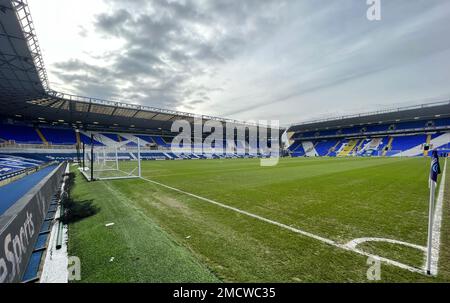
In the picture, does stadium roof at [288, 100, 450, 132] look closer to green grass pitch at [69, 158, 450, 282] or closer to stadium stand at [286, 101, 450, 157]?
stadium stand at [286, 101, 450, 157]

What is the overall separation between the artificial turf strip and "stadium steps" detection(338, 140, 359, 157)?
70.0 meters

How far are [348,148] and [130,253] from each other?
7459 centimetres

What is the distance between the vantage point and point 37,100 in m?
30.7

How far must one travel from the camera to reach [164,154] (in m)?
54.1

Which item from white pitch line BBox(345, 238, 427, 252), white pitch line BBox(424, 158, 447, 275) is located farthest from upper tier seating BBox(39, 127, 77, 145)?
white pitch line BBox(424, 158, 447, 275)

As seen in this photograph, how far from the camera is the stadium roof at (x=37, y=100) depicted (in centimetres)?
1433

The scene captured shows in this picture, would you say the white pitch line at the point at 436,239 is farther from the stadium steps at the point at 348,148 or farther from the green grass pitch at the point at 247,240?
the stadium steps at the point at 348,148

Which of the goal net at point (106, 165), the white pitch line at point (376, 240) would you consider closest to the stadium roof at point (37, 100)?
the goal net at point (106, 165)

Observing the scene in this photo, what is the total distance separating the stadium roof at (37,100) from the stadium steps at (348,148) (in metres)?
32.9

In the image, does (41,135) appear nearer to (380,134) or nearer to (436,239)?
(436,239)

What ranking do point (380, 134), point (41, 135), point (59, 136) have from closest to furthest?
point (41, 135), point (59, 136), point (380, 134)

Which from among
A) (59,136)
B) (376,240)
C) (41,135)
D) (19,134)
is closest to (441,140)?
(376,240)

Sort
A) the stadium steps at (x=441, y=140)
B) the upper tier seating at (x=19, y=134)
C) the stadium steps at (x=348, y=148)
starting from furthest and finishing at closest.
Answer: the stadium steps at (x=348, y=148) < the stadium steps at (x=441, y=140) < the upper tier seating at (x=19, y=134)
